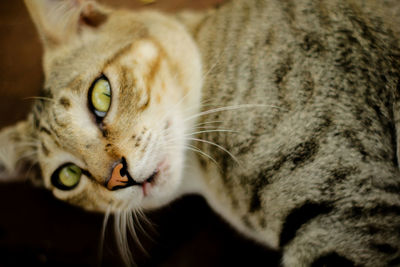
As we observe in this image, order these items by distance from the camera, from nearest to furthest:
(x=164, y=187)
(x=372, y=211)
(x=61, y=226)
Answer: (x=372, y=211) → (x=164, y=187) → (x=61, y=226)

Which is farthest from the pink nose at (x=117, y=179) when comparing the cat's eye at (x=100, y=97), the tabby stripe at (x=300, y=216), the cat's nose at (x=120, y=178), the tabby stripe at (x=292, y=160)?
the tabby stripe at (x=300, y=216)

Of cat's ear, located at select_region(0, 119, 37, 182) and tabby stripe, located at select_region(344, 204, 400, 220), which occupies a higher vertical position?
tabby stripe, located at select_region(344, 204, 400, 220)

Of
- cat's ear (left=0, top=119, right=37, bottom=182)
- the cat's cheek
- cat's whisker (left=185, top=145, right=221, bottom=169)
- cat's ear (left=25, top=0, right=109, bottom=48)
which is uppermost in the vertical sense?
cat's ear (left=25, top=0, right=109, bottom=48)

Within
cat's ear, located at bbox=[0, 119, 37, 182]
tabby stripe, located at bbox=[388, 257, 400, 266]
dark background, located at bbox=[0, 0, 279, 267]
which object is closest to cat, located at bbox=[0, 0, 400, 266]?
tabby stripe, located at bbox=[388, 257, 400, 266]

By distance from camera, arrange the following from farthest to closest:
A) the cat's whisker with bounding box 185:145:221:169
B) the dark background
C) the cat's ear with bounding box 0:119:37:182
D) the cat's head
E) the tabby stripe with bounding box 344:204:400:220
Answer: the dark background < the cat's ear with bounding box 0:119:37:182 < the cat's whisker with bounding box 185:145:221:169 < the cat's head < the tabby stripe with bounding box 344:204:400:220

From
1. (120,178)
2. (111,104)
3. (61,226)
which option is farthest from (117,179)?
(61,226)

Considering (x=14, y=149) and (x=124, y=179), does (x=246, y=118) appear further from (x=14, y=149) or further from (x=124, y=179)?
(x=14, y=149)

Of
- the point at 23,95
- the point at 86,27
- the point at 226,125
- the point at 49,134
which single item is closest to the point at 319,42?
the point at 226,125

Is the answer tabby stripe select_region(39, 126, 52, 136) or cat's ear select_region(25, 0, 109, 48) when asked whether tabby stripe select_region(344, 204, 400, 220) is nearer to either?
tabby stripe select_region(39, 126, 52, 136)
